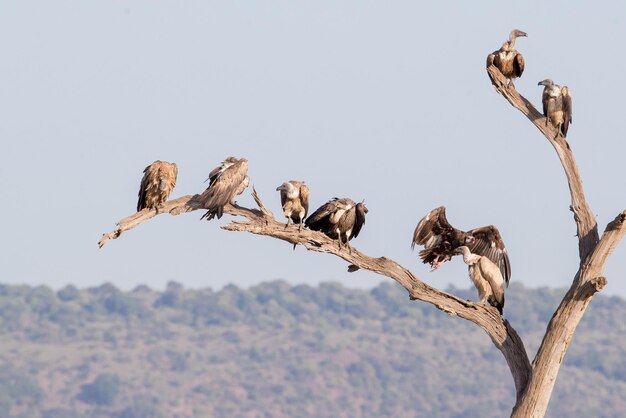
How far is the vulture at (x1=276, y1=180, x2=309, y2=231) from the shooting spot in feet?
56.5

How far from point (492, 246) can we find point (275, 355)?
387 feet

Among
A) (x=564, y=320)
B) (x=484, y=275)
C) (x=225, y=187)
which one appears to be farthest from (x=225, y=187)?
(x=564, y=320)

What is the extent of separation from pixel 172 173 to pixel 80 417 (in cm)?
10348

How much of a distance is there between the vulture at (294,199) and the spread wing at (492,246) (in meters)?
1.66

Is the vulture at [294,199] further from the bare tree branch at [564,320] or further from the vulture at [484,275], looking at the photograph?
the bare tree branch at [564,320]

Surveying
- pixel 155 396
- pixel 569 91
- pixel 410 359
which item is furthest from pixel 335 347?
pixel 569 91

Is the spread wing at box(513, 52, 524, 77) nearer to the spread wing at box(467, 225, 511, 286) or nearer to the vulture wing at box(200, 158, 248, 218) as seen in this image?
the spread wing at box(467, 225, 511, 286)

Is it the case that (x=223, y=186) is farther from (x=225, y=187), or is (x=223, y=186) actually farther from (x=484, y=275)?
(x=484, y=275)

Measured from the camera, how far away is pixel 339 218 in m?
17.2

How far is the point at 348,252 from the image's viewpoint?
653 inches

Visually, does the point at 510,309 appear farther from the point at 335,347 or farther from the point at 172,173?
the point at 172,173

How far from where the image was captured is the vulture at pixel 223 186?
53.9 ft

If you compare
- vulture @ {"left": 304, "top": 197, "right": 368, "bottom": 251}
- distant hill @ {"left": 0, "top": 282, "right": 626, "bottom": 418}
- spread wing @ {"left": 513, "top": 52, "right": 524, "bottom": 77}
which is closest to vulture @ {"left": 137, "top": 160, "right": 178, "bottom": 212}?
vulture @ {"left": 304, "top": 197, "right": 368, "bottom": 251}

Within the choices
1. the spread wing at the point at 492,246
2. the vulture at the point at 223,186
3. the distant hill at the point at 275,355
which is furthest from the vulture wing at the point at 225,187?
the distant hill at the point at 275,355
